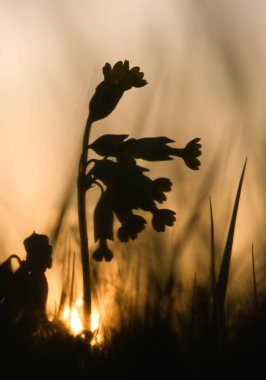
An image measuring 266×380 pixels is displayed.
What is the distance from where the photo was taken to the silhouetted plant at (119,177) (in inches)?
98.3

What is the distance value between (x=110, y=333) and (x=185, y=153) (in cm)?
90

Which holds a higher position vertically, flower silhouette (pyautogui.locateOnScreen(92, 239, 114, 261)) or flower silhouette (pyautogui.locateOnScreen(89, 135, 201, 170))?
flower silhouette (pyautogui.locateOnScreen(89, 135, 201, 170))

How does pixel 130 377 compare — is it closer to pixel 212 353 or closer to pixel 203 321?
pixel 212 353

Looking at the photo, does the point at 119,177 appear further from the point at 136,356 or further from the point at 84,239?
the point at 136,356

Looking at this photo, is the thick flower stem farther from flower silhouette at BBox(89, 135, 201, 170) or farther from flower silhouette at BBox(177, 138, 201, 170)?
flower silhouette at BBox(177, 138, 201, 170)

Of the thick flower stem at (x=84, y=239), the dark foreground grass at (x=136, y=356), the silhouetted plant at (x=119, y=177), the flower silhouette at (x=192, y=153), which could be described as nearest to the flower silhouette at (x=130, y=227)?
the silhouetted plant at (x=119, y=177)

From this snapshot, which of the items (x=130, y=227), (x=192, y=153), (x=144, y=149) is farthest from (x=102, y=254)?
(x=192, y=153)

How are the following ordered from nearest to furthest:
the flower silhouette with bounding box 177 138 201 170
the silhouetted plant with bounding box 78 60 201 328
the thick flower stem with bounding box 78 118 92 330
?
1. the thick flower stem with bounding box 78 118 92 330
2. the silhouetted plant with bounding box 78 60 201 328
3. the flower silhouette with bounding box 177 138 201 170

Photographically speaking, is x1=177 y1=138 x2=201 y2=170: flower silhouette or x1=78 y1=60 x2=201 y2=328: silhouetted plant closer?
x1=78 y1=60 x2=201 y2=328: silhouetted plant

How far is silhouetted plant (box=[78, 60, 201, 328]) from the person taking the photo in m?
2.50

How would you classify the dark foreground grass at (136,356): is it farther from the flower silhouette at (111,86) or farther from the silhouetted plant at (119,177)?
the flower silhouette at (111,86)

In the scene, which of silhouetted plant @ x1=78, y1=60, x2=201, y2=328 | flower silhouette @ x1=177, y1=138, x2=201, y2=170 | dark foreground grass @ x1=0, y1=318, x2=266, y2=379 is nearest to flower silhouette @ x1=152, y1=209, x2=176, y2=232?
silhouetted plant @ x1=78, y1=60, x2=201, y2=328

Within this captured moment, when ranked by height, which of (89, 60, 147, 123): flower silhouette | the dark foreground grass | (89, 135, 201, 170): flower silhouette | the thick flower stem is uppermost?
(89, 60, 147, 123): flower silhouette

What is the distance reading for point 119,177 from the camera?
2520mm
